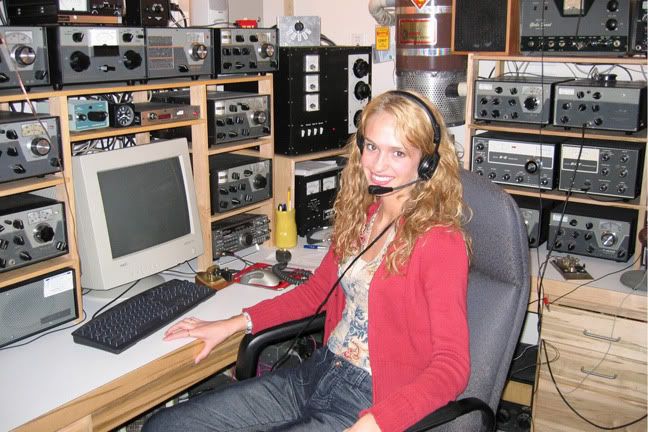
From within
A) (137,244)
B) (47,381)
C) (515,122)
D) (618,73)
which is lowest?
(47,381)

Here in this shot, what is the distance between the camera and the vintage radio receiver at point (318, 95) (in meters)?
2.64

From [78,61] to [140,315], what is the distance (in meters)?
0.69

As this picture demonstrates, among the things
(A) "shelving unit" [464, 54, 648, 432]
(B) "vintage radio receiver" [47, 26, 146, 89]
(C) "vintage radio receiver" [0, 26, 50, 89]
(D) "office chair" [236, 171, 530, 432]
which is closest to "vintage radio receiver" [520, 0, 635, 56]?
(A) "shelving unit" [464, 54, 648, 432]

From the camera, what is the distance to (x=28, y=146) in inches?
68.4

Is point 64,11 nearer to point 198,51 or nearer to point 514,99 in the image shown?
point 198,51

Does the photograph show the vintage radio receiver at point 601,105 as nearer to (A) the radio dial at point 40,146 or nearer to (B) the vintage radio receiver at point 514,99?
(B) the vintage radio receiver at point 514,99

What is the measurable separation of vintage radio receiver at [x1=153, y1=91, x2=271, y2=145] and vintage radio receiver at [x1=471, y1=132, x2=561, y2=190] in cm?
78

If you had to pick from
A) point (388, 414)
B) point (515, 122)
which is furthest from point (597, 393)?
point (388, 414)

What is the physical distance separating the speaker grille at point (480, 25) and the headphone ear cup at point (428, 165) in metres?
1.13

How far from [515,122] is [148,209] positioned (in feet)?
4.47

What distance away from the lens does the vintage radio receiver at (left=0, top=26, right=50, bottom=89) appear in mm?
1700

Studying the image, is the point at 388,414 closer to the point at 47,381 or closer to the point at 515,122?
the point at 47,381

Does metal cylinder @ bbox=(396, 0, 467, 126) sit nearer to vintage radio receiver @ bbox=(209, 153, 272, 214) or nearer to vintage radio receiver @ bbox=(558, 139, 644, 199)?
vintage radio receiver @ bbox=(558, 139, 644, 199)

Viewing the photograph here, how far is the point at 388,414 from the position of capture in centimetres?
138
